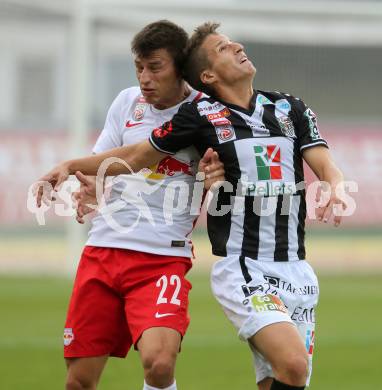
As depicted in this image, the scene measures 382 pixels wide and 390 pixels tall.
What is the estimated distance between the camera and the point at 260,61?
64.8 ft

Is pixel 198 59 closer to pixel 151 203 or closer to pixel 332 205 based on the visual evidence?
pixel 151 203

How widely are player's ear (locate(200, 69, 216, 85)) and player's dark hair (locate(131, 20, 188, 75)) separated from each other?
22 cm

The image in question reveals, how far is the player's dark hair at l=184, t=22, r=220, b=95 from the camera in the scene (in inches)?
241

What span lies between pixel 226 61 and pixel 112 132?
3.01ft

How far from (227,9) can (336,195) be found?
1445 cm

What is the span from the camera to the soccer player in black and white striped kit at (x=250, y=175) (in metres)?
5.69

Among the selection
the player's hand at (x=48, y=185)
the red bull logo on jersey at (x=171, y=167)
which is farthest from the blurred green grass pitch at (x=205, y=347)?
the player's hand at (x=48, y=185)

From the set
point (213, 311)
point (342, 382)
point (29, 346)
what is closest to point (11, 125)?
point (213, 311)

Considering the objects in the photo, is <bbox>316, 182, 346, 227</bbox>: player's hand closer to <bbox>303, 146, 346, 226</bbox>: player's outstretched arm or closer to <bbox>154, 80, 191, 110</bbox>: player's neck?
<bbox>303, 146, 346, 226</bbox>: player's outstretched arm

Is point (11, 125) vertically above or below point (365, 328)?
above

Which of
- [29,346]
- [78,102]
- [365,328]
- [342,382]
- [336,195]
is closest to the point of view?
[336,195]

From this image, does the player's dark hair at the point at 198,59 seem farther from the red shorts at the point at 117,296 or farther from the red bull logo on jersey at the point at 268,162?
the red shorts at the point at 117,296

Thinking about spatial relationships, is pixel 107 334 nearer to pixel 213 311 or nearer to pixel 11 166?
pixel 213 311

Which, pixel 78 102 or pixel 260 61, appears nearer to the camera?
pixel 78 102
